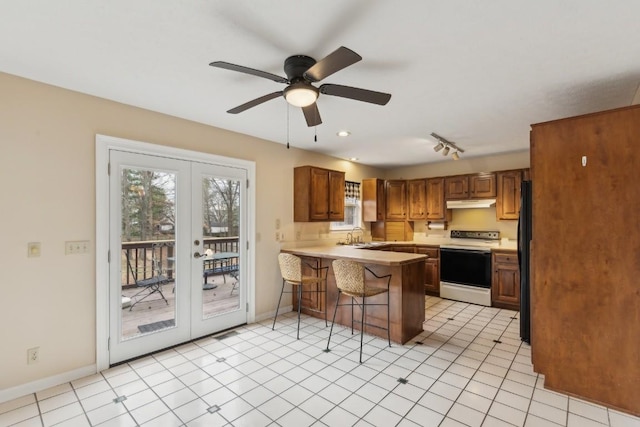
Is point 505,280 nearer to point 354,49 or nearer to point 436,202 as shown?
point 436,202

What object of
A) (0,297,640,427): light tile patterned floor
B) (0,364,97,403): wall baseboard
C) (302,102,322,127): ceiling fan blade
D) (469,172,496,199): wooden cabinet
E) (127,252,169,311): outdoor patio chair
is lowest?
(0,297,640,427): light tile patterned floor

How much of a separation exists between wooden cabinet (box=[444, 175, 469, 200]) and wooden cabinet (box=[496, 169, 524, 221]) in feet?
1.65

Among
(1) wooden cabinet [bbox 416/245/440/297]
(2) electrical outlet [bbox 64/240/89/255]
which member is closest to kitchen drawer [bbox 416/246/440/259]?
(1) wooden cabinet [bbox 416/245/440/297]

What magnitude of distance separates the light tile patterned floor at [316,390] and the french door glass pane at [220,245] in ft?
1.60

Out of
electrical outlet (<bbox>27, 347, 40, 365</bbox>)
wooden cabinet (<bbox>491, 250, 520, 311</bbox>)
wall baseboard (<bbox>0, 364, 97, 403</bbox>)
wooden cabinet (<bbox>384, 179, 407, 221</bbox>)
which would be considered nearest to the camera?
wall baseboard (<bbox>0, 364, 97, 403</bbox>)

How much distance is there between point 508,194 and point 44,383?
20.2 feet

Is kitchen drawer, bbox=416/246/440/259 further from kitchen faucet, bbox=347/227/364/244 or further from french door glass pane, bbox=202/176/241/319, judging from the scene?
french door glass pane, bbox=202/176/241/319

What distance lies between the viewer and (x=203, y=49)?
2.04 metres

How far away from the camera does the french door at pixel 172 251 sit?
2971 millimetres

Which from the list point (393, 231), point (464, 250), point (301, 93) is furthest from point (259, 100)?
point (393, 231)

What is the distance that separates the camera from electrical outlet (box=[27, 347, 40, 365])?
2.46m

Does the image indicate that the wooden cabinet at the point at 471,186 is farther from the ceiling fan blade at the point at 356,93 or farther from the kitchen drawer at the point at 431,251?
the ceiling fan blade at the point at 356,93

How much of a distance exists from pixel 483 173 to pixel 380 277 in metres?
3.15

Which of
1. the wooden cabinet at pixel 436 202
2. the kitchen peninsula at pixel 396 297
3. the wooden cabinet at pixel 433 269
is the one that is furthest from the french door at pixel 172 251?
the wooden cabinet at pixel 436 202
